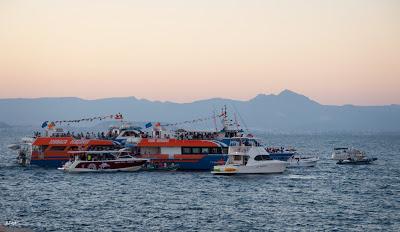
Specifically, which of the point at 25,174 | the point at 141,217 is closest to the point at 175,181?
the point at 25,174

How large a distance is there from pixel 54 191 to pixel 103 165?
20969 mm

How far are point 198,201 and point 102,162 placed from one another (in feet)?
100

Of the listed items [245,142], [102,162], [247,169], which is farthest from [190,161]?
[247,169]

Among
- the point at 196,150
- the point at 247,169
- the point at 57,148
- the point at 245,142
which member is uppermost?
the point at 245,142

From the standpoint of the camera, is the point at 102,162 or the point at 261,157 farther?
the point at 102,162

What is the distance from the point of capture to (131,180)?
278 ft

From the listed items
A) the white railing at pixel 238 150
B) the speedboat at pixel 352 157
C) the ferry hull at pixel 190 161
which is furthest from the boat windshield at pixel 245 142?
the speedboat at pixel 352 157

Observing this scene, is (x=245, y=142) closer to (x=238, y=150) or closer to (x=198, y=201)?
(x=238, y=150)

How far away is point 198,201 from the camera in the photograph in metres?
66.8

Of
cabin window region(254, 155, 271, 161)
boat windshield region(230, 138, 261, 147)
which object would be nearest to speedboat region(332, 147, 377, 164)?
boat windshield region(230, 138, 261, 147)

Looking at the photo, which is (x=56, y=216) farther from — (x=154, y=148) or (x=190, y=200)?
(x=154, y=148)

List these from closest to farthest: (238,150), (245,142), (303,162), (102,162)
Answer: (238,150) → (245,142) → (102,162) → (303,162)

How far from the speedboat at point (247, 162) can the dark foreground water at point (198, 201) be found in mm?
1398

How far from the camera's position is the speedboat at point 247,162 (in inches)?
3428
